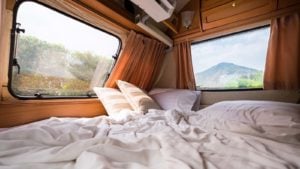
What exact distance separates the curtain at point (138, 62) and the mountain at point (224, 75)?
0.64 meters

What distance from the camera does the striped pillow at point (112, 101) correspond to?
5.68 ft

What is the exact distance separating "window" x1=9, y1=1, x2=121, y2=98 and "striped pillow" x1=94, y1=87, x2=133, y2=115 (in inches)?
9.9

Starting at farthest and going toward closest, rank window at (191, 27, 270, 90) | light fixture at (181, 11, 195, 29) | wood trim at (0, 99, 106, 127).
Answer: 1. light fixture at (181, 11, 195, 29)
2. window at (191, 27, 270, 90)
3. wood trim at (0, 99, 106, 127)

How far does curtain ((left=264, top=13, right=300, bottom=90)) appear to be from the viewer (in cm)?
162

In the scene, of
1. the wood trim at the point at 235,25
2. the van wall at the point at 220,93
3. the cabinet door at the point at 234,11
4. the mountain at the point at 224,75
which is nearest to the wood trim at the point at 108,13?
the wood trim at the point at 235,25

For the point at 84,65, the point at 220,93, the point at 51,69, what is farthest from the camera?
the point at 220,93

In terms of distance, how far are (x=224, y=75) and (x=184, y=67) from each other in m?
0.52

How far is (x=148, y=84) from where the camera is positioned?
2.58 metres

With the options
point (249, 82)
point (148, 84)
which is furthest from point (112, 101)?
point (249, 82)

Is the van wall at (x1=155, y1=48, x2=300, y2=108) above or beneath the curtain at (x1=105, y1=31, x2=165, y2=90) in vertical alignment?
beneath

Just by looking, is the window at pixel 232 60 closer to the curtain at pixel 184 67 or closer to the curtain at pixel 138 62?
the curtain at pixel 184 67

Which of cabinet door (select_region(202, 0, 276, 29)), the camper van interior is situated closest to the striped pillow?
the camper van interior

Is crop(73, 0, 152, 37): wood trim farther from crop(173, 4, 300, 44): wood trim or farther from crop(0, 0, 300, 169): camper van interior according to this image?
crop(173, 4, 300, 44): wood trim

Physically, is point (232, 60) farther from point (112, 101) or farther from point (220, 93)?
point (112, 101)
